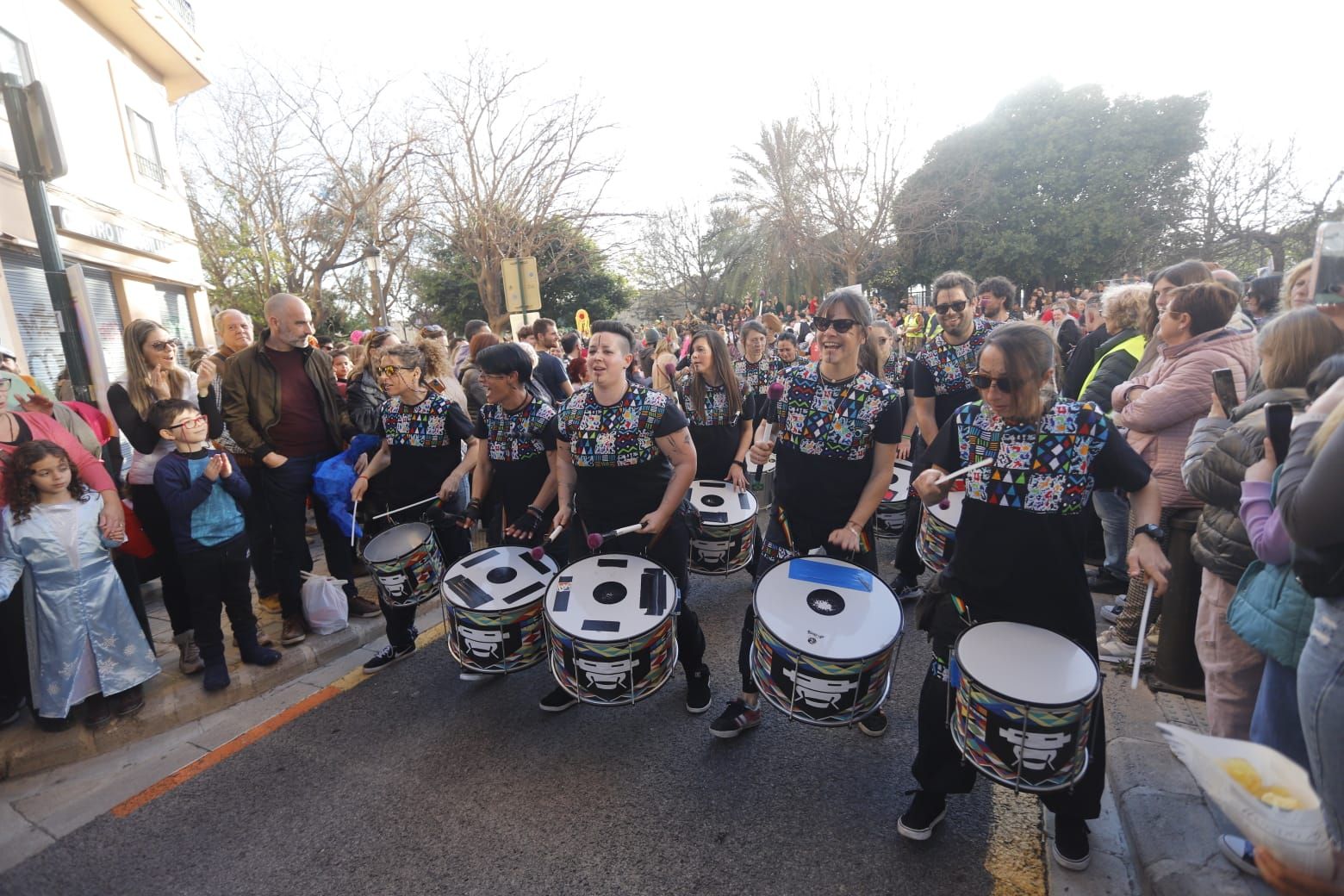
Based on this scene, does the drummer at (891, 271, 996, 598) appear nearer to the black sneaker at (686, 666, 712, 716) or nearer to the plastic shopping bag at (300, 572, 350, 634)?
the black sneaker at (686, 666, 712, 716)

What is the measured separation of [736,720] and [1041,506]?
1680mm

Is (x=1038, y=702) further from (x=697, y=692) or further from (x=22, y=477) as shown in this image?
(x=22, y=477)

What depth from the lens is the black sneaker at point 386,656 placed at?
12.8 ft

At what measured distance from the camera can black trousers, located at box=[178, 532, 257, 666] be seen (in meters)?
3.61

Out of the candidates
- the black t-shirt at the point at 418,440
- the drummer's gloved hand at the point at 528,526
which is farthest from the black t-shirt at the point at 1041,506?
the black t-shirt at the point at 418,440

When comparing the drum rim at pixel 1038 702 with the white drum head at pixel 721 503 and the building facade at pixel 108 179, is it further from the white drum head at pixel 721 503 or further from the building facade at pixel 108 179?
the building facade at pixel 108 179

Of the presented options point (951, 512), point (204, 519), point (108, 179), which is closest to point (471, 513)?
point (204, 519)

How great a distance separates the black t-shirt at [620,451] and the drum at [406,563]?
0.99 meters

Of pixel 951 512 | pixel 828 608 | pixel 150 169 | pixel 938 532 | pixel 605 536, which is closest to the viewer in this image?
pixel 828 608

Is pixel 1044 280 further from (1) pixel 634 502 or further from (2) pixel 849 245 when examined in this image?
(1) pixel 634 502

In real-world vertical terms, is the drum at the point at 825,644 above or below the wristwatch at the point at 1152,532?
below

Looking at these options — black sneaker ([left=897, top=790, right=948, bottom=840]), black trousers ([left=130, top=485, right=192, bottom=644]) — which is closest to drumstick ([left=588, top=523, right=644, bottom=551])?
black sneaker ([left=897, top=790, right=948, bottom=840])

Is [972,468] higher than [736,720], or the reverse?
[972,468]

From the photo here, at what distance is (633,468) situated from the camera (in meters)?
3.21
